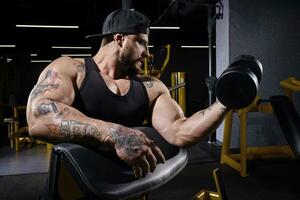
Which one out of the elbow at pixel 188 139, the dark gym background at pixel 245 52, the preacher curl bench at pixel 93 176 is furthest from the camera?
the dark gym background at pixel 245 52

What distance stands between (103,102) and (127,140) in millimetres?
307

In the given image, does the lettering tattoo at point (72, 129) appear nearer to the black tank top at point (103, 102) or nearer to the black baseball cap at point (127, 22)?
the black tank top at point (103, 102)

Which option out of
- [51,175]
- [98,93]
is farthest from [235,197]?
[51,175]

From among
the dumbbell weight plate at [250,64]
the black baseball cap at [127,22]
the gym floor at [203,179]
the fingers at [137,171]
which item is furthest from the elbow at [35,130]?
the gym floor at [203,179]

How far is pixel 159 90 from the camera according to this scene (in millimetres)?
1213

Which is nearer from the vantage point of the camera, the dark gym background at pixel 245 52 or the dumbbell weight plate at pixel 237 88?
the dumbbell weight plate at pixel 237 88

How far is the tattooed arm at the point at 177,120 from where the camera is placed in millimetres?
957

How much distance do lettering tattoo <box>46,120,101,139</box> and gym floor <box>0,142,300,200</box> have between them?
4.79 feet

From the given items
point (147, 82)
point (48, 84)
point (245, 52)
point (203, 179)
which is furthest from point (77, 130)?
point (245, 52)

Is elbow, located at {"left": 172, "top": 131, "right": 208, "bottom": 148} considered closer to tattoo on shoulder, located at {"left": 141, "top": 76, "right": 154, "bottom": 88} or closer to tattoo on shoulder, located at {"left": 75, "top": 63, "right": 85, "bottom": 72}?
tattoo on shoulder, located at {"left": 141, "top": 76, "right": 154, "bottom": 88}

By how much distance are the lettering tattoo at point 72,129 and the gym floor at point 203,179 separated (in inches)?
57.5

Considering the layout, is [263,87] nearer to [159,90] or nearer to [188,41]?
[159,90]

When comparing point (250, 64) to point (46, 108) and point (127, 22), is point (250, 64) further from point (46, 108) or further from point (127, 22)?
point (46, 108)

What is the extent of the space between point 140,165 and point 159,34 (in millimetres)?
10213
